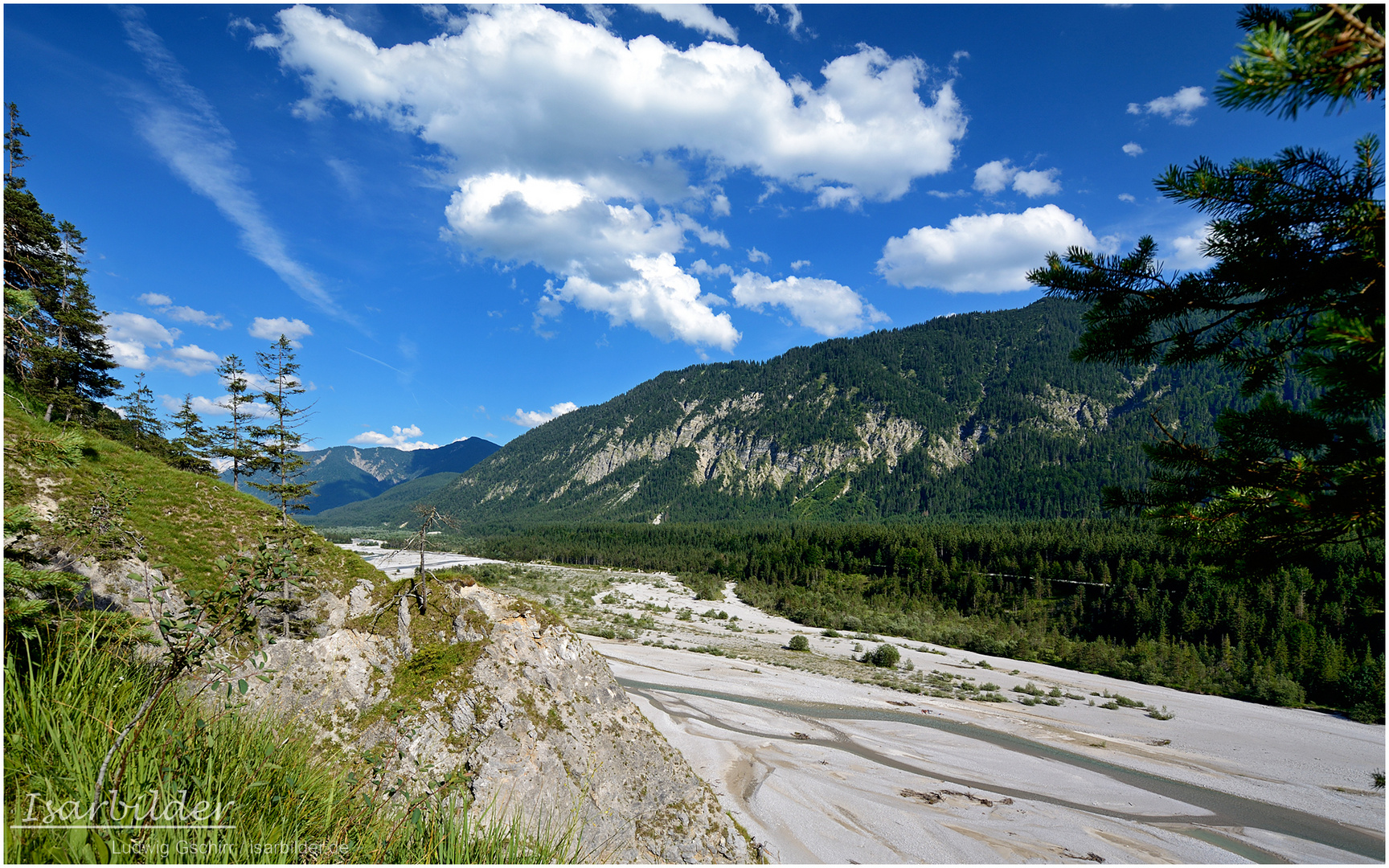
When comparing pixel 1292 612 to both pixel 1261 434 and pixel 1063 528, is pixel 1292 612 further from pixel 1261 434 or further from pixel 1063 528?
pixel 1261 434

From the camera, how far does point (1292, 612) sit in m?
44.6

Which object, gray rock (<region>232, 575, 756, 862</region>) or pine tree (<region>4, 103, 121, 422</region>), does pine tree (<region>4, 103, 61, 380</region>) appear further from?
gray rock (<region>232, 575, 756, 862</region>)

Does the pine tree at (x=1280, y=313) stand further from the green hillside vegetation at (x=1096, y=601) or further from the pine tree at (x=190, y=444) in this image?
the pine tree at (x=190, y=444)

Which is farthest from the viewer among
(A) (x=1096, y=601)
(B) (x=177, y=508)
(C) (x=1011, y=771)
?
(A) (x=1096, y=601)

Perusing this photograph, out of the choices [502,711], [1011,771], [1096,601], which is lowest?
[1011,771]

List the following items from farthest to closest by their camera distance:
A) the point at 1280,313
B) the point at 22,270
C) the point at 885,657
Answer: the point at 885,657
the point at 22,270
the point at 1280,313

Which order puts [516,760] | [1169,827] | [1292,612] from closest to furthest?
[516,760] < [1169,827] < [1292,612]

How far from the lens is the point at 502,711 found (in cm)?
897

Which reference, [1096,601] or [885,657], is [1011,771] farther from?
[1096,601]

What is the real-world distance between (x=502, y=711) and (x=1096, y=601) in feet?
222

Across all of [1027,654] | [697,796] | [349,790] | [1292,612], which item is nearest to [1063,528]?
[1292,612]

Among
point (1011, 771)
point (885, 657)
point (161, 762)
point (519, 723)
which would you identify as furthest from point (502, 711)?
point (885, 657)

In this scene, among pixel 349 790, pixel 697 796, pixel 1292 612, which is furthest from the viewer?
pixel 1292 612

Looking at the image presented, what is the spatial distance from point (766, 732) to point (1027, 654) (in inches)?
1302
